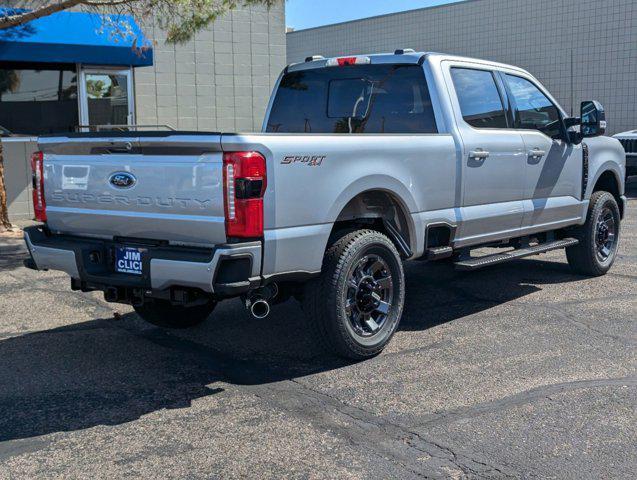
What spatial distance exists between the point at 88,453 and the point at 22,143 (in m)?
10.2

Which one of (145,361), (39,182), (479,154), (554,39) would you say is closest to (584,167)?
(479,154)

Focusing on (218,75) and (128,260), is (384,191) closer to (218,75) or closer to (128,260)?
(128,260)

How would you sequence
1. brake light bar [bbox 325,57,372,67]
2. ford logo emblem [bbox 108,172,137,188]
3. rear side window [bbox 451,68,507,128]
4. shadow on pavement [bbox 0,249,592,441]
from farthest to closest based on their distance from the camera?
brake light bar [bbox 325,57,372,67] < rear side window [bbox 451,68,507,128] < ford logo emblem [bbox 108,172,137,188] < shadow on pavement [bbox 0,249,592,441]

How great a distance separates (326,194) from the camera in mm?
5023

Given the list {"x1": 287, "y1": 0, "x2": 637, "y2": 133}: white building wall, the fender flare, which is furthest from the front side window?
{"x1": 287, "y1": 0, "x2": 637, "y2": 133}: white building wall

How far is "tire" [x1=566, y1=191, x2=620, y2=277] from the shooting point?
825 cm

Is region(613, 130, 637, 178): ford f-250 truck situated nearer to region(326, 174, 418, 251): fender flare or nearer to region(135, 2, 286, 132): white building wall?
region(135, 2, 286, 132): white building wall

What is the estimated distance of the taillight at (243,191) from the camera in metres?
4.50

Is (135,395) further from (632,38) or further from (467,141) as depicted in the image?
(632,38)

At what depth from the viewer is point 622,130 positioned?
811 inches

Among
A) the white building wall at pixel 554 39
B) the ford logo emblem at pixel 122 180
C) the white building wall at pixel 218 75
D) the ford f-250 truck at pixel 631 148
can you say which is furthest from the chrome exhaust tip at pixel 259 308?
the white building wall at pixel 554 39

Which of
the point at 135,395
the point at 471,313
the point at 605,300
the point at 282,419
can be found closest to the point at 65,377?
the point at 135,395

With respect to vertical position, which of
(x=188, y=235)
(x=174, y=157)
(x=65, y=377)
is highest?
(x=174, y=157)

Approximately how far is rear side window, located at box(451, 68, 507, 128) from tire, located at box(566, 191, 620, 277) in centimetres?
191
